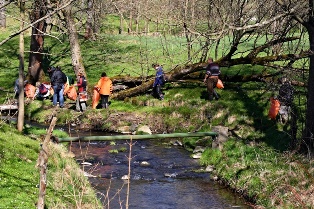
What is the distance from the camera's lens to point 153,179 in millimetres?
15320

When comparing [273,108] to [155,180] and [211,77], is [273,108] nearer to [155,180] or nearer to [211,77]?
[211,77]

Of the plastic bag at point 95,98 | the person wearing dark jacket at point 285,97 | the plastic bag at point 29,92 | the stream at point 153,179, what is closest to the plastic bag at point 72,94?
the plastic bag at point 95,98

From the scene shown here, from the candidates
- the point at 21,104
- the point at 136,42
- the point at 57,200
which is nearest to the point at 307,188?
the point at 57,200

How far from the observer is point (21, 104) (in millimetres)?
16141

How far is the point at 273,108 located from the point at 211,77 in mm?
3896

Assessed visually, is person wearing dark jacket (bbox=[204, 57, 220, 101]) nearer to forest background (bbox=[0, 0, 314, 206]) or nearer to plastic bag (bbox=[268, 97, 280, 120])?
forest background (bbox=[0, 0, 314, 206])

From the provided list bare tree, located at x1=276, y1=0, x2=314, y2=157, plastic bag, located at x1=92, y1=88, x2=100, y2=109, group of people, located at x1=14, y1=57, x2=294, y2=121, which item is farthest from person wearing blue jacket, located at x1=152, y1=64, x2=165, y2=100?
bare tree, located at x1=276, y1=0, x2=314, y2=157

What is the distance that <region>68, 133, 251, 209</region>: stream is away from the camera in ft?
43.1

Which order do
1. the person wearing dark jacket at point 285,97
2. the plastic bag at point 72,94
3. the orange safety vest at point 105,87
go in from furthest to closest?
the plastic bag at point 72,94, the orange safety vest at point 105,87, the person wearing dark jacket at point 285,97

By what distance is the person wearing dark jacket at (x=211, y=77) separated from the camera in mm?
22344

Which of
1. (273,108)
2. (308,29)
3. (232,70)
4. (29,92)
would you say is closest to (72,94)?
(29,92)

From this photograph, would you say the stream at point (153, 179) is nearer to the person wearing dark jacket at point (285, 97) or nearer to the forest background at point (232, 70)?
the forest background at point (232, 70)

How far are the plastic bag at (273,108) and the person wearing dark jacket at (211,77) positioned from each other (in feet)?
11.1

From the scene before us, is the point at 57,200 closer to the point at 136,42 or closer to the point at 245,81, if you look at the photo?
the point at 245,81
